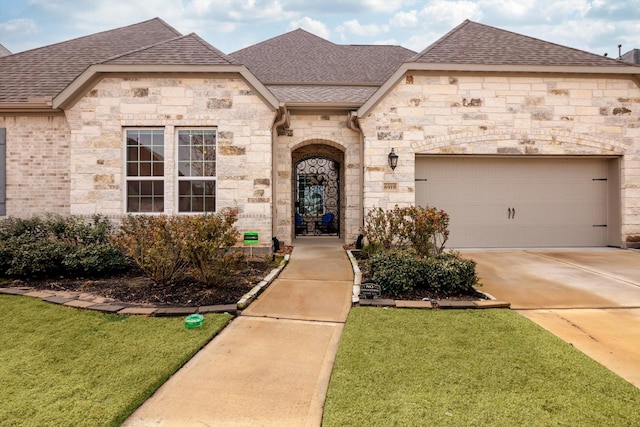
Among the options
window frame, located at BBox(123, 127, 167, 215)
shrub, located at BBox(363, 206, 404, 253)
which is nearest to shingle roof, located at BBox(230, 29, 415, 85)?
window frame, located at BBox(123, 127, 167, 215)

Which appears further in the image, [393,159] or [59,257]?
[393,159]

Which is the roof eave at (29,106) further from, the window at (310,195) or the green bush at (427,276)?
the green bush at (427,276)

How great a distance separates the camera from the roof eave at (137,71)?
7930 millimetres

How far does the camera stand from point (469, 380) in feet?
8.90

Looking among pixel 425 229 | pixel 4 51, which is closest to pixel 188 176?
pixel 425 229

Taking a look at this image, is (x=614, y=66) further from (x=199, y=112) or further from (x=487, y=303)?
(x=199, y=112)

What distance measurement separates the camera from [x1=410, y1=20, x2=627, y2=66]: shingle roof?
890 cm

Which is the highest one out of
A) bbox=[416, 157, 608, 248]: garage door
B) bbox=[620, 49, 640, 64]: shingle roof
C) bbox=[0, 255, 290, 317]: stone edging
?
bbox=[620, 49, 640, 64]: shingle roof

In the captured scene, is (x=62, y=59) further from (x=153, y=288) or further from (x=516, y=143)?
(x=516, y=143)

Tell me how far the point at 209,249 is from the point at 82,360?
214 centimetres

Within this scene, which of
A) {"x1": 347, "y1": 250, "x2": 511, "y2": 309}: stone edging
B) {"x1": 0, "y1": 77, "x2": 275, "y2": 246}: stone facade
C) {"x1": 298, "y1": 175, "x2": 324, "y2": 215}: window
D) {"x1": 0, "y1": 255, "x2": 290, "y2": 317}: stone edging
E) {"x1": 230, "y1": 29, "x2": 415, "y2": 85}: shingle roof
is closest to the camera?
{"x1": 0, "y1": 255, "x2": 290, "y2": 317}: stone edging

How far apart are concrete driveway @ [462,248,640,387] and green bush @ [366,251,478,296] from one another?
549 mm

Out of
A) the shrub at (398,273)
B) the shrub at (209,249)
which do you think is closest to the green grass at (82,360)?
the shrub at (209,249)

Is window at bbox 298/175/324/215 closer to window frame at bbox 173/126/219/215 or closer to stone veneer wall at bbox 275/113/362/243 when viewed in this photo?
stone veneer wall at bbox 275/113/362/243
